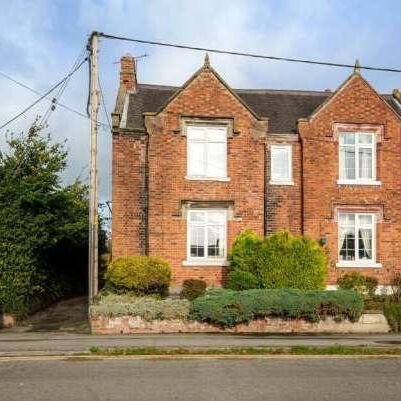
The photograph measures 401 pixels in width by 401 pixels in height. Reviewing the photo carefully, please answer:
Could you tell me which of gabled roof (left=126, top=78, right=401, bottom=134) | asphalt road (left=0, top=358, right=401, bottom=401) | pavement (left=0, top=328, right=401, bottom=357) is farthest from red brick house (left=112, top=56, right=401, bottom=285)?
asphalt road (left=0, top=358, right=401, bottom=401)

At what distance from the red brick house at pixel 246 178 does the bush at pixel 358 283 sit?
1.59 feet

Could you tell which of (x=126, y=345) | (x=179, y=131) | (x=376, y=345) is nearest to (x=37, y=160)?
(x=179, y=131)

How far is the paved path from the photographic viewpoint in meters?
15.5

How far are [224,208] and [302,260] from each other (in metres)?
3.70

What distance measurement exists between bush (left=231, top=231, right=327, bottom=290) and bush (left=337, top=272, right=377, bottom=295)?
177 centimetres

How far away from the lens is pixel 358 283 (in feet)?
82.3

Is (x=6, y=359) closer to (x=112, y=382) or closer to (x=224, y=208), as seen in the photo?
(x=112, y=382)

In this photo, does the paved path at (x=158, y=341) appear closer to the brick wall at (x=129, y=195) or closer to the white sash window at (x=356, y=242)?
the brick wall at (x=129, y=195)

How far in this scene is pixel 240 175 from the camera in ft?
83.7

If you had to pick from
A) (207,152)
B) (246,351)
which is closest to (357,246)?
(207,152)

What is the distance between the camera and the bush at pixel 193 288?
77.4ft

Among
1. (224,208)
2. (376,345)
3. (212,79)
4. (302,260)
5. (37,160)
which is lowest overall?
(376,345)

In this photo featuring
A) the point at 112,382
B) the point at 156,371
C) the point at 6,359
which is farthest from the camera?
the point at 6,359

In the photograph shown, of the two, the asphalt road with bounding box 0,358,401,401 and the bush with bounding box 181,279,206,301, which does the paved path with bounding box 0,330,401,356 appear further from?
the bush with bounding box 181,279,206,301
